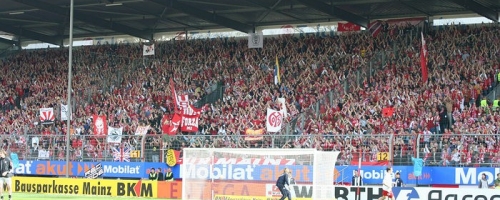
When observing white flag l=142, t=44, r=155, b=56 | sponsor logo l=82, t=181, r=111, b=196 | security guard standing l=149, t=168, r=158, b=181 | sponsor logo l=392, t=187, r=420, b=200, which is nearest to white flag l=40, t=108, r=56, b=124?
white flag l=142, t=44, r=155, b=56

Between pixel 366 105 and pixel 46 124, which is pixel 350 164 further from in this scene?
pixel 46 124

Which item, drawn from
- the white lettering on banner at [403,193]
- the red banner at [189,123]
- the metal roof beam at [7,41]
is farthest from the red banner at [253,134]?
the metal roof beam at [7,41]

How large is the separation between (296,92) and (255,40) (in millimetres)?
7785

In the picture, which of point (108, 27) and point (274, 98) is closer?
point (274, 98)

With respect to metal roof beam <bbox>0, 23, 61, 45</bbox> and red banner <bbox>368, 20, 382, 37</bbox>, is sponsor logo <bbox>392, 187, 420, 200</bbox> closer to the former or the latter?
red banner <bbox>368, 20, 382, 37</bbox>

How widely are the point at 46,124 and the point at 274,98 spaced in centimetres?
1400

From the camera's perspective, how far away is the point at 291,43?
2159 inches

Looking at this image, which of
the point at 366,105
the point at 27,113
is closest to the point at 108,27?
the point at 27,113

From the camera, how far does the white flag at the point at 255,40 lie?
5616 centimetres

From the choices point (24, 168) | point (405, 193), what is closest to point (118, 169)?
point (24, 168)

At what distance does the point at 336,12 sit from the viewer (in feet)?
168

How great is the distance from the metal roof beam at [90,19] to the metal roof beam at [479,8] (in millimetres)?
21951

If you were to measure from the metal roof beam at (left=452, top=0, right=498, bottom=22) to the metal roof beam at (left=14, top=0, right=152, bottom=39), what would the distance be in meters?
22.0

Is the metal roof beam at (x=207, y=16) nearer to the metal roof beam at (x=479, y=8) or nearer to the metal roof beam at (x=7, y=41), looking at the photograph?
the metal roof beam at (x=479, y=8)
